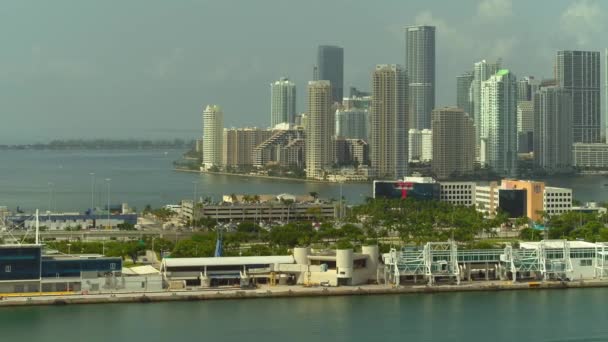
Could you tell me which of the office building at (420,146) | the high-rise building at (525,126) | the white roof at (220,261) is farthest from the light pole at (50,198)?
the high-rise building at (525,126)

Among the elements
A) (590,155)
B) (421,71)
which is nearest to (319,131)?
(590,155)

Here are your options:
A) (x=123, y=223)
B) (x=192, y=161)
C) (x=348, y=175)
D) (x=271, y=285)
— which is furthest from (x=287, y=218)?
(x=192, y=161)

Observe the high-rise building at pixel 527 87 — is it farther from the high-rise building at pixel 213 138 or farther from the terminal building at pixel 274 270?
the terminal building at pixel 274 270

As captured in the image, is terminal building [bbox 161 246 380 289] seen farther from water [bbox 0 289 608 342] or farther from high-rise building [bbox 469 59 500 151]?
high-rise building [bbox 469 59 500 151]

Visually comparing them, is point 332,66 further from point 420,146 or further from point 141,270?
point 141,270

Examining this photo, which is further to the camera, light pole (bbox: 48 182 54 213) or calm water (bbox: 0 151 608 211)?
calm water (bbox: 0 151 608 211)

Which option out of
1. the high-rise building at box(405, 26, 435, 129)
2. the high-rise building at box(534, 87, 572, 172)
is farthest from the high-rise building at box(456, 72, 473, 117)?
the high-rise building at box(534, 87, 572, 172)
